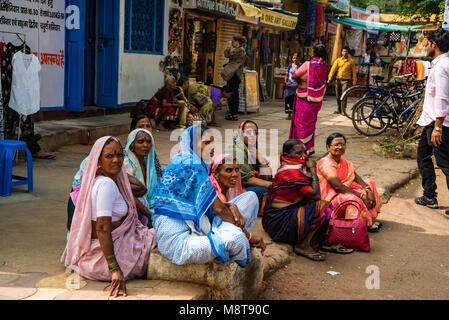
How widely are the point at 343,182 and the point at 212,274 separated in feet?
7.76

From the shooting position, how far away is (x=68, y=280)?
3.13 m

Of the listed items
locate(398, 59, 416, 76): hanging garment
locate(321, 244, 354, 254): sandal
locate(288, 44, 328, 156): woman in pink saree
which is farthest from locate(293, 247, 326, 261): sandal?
locate(398, 59, 416, 76): hanging garment

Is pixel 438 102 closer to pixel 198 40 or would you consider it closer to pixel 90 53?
pixel 90 53

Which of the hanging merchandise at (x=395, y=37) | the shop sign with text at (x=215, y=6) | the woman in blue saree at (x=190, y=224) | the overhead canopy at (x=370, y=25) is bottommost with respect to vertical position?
the woman in blue saree at (x=190, y=224)

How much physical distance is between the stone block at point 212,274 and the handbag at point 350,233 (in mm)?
1577

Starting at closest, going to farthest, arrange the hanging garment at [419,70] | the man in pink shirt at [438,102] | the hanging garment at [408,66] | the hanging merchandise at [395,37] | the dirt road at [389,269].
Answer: the dirt road at [389,269], the man in pink shirt at [438,102], the hanging garment at [419,70], the hanging garment at [408,66], the hanging merchandise at [395,37]

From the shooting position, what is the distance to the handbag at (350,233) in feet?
15.0

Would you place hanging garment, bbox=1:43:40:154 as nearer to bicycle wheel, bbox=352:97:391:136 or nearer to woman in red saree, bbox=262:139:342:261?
woman in red saree, bbox=262:139:342:261

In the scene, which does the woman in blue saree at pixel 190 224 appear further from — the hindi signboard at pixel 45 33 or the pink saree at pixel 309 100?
the hindi signboard at pixel 45 33

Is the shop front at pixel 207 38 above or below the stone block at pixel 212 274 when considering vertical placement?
above

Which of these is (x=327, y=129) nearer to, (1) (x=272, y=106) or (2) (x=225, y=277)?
(1) (x=272, y=106)

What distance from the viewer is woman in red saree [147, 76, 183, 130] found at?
9258mm

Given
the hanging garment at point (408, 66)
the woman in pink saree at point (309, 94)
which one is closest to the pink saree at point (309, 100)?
the woman in pink saree at point (309, 94)
